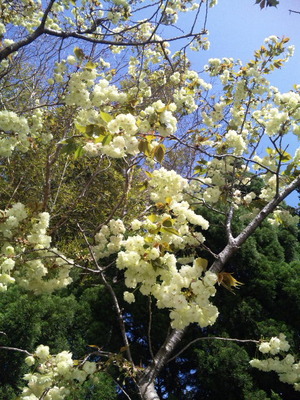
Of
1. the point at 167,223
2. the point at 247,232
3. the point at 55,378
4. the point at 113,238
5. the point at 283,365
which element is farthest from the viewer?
the point at 247,232

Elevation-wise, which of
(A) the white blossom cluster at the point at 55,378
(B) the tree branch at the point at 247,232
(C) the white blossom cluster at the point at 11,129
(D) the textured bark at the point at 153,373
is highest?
(B) the tree branch at the point at 247,232

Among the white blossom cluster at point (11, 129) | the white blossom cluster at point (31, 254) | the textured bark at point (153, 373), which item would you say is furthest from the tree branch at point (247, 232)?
the white blossom cluster at point (11, 129)

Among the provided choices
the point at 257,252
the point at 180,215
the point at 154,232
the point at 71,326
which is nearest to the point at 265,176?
the point at 257,252

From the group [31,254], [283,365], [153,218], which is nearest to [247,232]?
[283,365]

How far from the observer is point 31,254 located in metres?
2.25

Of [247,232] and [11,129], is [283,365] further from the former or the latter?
[11,129]

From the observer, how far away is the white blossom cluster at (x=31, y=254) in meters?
2.09

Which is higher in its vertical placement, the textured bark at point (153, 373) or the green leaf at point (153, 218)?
the green leaf at point (153, 218)

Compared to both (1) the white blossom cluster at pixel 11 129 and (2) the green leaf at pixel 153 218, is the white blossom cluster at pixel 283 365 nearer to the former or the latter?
(2) the green leaf at pixel 153 218

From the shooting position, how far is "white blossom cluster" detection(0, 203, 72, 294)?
6.85 feet

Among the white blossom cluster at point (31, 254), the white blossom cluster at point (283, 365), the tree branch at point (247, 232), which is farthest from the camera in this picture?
the tree branch at point (247, 232)

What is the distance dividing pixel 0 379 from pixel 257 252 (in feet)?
9.77

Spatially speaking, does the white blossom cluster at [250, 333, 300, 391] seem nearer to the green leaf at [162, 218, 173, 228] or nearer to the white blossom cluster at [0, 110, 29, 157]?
the green leaf at [162, 218, 173, 228]

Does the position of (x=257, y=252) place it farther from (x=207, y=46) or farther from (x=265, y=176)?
(x=207, y=46)
